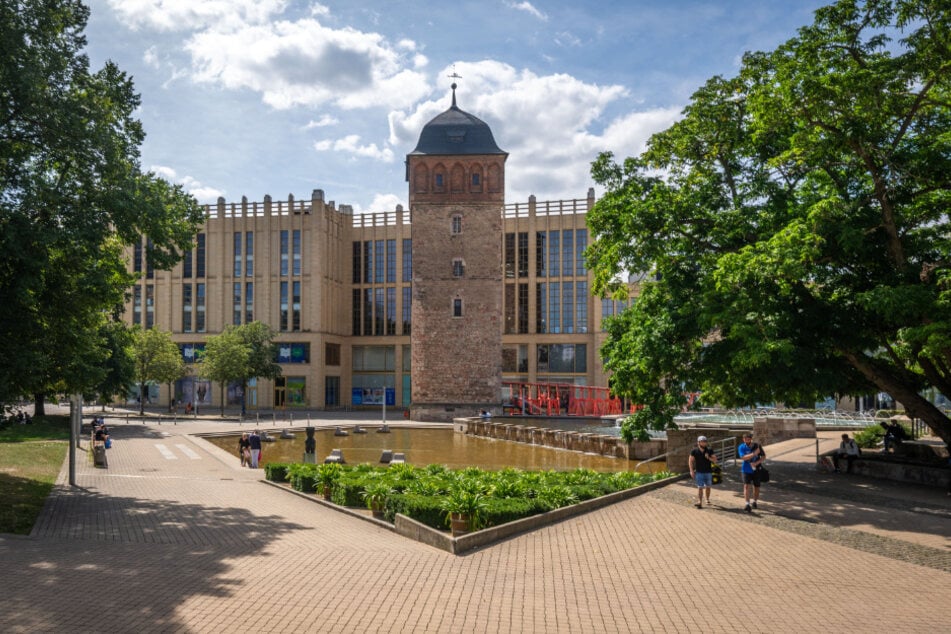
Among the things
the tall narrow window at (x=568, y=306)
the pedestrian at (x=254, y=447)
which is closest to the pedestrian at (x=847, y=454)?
the pedestrian at (x=254, y=447)

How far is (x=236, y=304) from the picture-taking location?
63.9 m

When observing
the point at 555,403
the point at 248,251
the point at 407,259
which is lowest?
the point at 555,403

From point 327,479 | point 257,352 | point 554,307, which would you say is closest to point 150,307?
point 257,352

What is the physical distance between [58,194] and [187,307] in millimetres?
53076

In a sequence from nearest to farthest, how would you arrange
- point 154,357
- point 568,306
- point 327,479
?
point 327,479, point 154,357, point 568,306

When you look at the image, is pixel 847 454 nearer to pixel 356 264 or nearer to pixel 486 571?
pixel 486 571

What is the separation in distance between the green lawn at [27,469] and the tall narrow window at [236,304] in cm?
2885

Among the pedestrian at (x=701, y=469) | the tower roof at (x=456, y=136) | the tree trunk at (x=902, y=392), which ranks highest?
the tower roof at (x=456, y=136)

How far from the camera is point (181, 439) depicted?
32062mm

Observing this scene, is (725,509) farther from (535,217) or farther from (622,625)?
(535,217)

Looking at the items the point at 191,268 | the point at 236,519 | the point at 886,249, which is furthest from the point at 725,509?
the point at 191,268

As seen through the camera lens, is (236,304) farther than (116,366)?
Yes

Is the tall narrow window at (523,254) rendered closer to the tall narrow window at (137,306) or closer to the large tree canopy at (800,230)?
the tall narrow window at (137,306)

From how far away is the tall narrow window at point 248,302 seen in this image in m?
63.7
